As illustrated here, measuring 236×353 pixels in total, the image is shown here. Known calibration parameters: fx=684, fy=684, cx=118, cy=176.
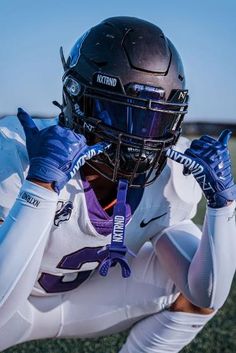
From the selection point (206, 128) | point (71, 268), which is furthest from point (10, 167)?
point (206, 128)

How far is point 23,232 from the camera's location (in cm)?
158

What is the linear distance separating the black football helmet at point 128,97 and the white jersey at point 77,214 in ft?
0.34

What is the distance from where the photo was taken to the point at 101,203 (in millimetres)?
1837

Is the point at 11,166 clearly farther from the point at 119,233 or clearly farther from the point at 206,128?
the point at 206,128

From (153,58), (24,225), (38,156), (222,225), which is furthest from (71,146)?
(222,225)

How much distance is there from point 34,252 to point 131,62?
21.5 inches

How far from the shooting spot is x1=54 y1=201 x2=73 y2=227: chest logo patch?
68.9 inches

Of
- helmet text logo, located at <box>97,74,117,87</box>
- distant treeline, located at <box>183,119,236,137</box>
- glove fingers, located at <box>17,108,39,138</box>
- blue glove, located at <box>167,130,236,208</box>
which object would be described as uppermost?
helmet text logo, located at <box>97,74,117,87</box>

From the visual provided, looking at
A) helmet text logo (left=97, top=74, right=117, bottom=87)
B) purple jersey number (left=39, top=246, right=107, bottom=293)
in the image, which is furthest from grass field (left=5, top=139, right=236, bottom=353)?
helmet text logo (left=97, top=74, right=117, bottom=87)

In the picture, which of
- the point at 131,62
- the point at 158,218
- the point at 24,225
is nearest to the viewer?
the point at 24,225

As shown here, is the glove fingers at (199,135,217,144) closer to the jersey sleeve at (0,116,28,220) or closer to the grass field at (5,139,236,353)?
the jersey sleeve at (0,116,28,220)

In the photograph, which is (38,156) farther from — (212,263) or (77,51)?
(212,263)

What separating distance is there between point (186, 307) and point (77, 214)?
46 cm

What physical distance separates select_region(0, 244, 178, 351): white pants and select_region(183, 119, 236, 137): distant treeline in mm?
10597
